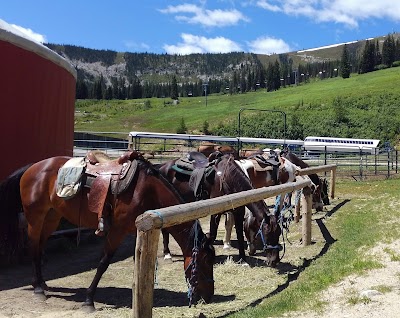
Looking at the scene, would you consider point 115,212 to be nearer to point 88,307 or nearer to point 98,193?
point 98,193

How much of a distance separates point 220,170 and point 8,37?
4190mm

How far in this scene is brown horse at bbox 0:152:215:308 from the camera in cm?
434

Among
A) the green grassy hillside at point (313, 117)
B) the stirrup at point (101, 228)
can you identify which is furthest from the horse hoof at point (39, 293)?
the green grassy hillside at point (313, 117)

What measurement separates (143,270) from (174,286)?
2322 millimetres

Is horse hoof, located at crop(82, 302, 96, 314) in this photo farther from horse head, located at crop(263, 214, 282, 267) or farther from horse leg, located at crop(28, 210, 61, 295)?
horse head, located at crop(263, 214, 282, 267)

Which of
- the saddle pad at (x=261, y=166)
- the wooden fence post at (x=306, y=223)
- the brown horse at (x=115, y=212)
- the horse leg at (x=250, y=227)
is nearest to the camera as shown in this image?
the brown horse at (x=115, y=212)

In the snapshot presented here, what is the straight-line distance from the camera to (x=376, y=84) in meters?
71.1

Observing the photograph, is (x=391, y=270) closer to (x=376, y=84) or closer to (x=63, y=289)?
(x=63, y=289)

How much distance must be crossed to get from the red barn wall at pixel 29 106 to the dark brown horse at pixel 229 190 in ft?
8.87

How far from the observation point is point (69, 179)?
5.23 m

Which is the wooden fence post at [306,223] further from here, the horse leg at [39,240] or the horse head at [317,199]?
the horse leg at [39,240]

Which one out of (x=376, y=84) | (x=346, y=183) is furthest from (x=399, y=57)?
(x=346, y=183)

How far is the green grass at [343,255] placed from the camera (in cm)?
412

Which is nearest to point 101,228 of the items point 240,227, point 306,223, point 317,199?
point 240,227
